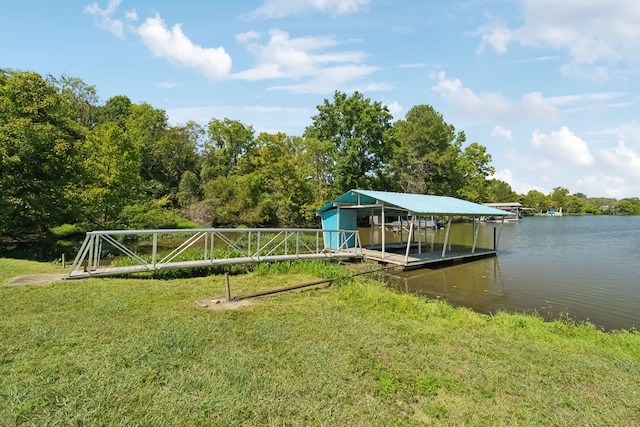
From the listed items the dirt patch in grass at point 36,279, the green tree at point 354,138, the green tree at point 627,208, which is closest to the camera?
the dirt patch in grass at point 36,279

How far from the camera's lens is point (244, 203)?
3206cm

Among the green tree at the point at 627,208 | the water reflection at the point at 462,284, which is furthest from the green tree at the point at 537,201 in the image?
the water reflection at the point at 462,284

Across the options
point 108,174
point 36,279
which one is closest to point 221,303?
point 36,279

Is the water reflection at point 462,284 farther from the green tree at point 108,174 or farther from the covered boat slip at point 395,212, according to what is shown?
the green tree at point 108,174

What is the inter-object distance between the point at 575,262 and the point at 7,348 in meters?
21.0

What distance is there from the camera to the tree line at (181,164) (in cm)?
1527

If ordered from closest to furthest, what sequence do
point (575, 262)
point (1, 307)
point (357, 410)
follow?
point (357, 410) < point (1, 307) < point (575, 262)

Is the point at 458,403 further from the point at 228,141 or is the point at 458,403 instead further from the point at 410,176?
the point at 228,141

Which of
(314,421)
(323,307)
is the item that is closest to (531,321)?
(323,307)

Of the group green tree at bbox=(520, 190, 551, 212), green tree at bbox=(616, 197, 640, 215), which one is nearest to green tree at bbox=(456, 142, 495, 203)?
green tree at bbox=(520, 190, 551, 212)

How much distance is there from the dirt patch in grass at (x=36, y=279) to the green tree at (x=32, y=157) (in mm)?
7099

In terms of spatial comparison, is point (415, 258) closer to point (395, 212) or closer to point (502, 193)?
point (395, 212)

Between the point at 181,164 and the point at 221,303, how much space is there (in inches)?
1464

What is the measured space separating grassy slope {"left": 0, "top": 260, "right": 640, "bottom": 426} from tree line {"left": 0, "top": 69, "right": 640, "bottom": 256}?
10.4 metres
